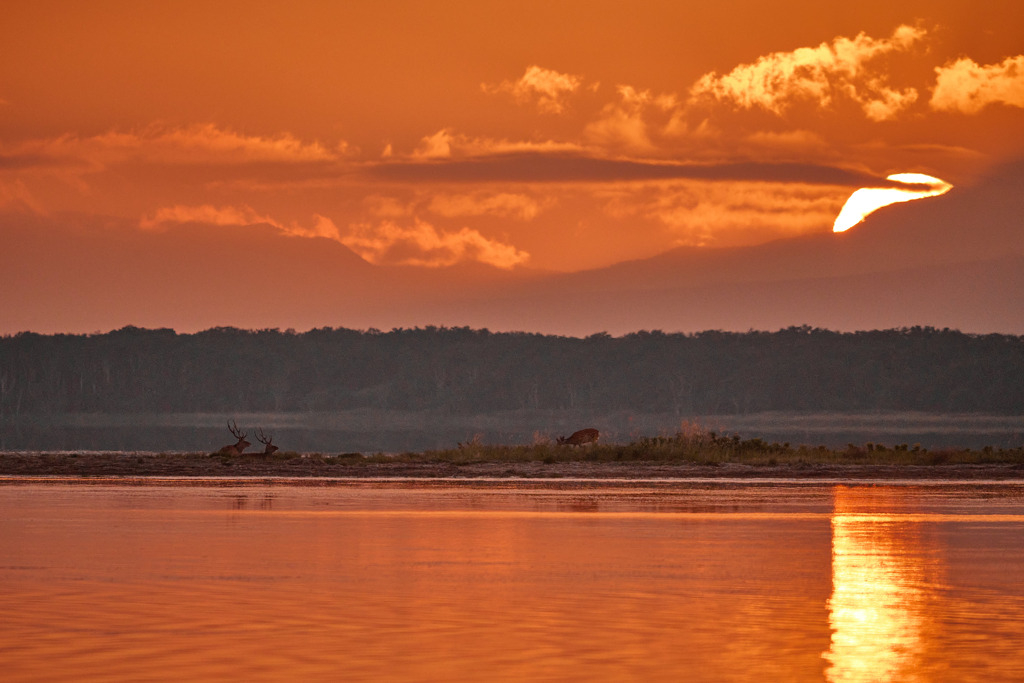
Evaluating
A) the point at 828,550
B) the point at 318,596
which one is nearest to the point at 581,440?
the point at 828,550

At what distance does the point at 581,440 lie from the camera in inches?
1937

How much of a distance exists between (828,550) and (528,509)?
9.02m

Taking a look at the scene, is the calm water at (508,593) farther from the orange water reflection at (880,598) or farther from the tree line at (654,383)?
the tree line at (654,383)

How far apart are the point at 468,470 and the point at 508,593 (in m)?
27.1

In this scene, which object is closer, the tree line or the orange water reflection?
the orange water reflection

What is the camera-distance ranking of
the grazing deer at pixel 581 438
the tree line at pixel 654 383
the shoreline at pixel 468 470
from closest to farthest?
the shoreline at pixel 468 470 → the grazing deer at pixel 581 438 → the tree line at pixel 654 383

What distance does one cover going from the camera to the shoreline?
42438mm

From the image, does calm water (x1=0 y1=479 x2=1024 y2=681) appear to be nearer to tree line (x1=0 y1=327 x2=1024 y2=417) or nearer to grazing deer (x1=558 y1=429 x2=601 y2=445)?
grazing deer (x1=558 y1=429 x2=601 y2=445)

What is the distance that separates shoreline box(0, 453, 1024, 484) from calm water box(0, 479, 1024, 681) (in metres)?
12.3

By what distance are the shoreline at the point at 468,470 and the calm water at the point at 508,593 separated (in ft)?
40.3

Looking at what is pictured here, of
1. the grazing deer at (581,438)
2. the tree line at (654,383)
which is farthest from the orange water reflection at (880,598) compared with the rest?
the tree line at (654,383)

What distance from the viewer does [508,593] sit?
17.0 m

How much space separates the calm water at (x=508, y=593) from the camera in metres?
12.8

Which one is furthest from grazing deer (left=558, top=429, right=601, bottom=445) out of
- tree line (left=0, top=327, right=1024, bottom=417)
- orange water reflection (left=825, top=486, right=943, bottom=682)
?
tree line (left=0, top=327, right=1024, bottom=417)
